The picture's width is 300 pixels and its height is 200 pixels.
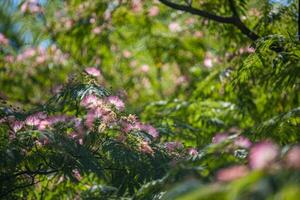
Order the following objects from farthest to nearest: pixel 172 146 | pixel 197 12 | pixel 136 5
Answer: pixel 136 5 → pixel 197 12 → pixel 172 146

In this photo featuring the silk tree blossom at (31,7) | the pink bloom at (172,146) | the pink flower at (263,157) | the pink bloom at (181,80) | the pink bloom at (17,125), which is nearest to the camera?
the pink flower at (263,157)

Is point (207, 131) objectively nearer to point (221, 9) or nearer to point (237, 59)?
point (237, 59)

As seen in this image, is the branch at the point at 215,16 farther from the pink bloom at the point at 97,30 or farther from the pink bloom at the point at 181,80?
the pink bloom at the point at 181,80

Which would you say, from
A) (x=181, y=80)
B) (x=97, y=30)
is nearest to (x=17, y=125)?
(x=97, y=30)

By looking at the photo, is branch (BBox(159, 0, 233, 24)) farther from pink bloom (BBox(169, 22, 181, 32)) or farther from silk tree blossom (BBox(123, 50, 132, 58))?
silk tree blossom (BBox(123, 50, 132, 58))

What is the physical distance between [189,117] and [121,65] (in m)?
2.45

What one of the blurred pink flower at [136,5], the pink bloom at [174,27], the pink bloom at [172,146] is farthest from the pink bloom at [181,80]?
the pink bloom at [172,146]

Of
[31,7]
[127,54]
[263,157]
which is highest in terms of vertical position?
[31,7]

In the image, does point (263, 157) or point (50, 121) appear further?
point (50, 121)

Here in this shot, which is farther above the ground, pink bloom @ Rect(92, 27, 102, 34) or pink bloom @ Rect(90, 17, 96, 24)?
pink bloom @ Rect(90, 17, 96, 24)

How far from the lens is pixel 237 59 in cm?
424

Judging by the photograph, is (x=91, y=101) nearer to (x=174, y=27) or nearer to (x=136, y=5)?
(x=136, y=5)

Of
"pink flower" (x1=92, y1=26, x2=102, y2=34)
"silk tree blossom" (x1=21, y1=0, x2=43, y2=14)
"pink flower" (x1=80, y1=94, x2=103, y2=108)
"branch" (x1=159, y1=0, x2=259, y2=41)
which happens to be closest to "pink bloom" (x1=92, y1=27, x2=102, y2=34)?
"pink flower" (x1=92, y1=26, x2=102, y2=34)

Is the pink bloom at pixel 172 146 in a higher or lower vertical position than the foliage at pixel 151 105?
lower
